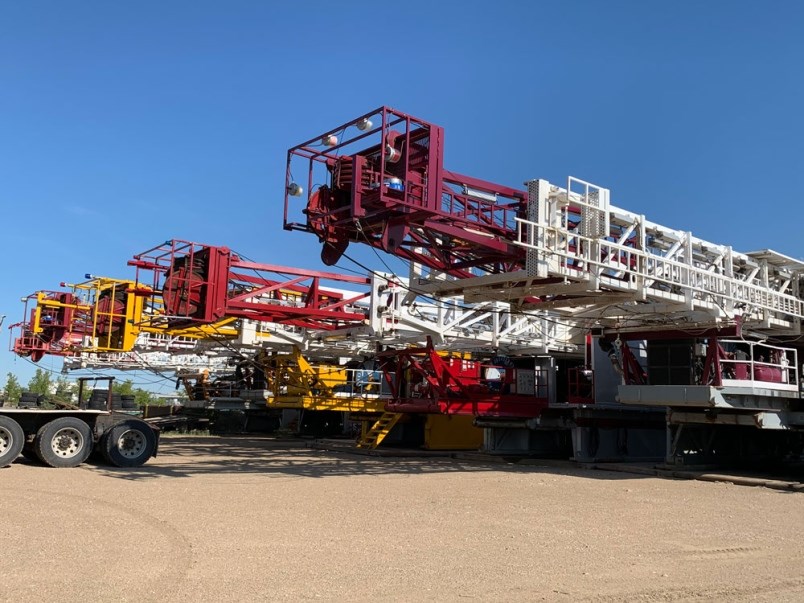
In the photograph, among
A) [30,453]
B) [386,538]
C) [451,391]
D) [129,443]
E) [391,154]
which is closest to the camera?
[386,538]

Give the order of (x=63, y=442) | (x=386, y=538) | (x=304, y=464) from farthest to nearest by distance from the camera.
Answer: (x=304, y=464) → (x=63, y=442) → (x=386, y=538)

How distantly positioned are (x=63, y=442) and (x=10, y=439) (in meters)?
1.12

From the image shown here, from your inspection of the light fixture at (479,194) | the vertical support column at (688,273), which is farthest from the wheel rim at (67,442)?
the vertical support column at (688,273)

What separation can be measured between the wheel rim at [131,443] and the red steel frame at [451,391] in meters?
7.16

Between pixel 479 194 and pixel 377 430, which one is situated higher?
pixel 479 194

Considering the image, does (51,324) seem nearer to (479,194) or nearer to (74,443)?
(74,443)

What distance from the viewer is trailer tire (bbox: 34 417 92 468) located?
53.5 ft

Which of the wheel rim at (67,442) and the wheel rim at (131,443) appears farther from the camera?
the wheel rim at (131,443)

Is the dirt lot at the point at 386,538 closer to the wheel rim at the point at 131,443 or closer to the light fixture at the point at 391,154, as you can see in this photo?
the wheel rim at the point at 131,443

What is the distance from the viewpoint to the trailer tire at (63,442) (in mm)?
16312

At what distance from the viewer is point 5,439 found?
626 inches

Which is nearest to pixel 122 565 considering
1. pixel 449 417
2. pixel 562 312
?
pixel 562 312

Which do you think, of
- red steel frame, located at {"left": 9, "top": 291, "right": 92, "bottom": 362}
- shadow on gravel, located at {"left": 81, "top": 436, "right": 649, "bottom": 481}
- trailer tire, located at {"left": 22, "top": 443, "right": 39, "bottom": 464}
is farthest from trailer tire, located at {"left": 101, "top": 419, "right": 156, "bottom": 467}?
red steel frame, located at {"left": 9, "top": 291, "right": 92, "bottom": 362}

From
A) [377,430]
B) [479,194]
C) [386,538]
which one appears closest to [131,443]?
[377,430]
